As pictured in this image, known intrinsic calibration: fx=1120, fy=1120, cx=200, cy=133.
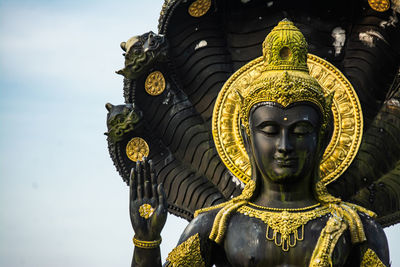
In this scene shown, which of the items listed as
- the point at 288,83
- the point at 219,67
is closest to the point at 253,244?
the point at 288,83

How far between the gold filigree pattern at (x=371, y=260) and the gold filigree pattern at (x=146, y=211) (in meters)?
2.42

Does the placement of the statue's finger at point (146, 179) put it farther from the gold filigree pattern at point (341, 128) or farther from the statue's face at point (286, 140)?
the gold filigree pattern at point (341, 128)

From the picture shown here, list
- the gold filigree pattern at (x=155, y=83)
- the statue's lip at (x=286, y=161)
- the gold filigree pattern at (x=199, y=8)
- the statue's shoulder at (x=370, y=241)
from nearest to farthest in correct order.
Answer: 1. the statue's lip at (x=286, y=161)
2. the statue's shoulder at (x=370, y=241)
3. the gold filigree pattern at (x=199, y=8)
4. the gold filigree pattern at (x=155, y=83)

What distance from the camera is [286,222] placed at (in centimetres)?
1241

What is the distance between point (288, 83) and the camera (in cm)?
1244

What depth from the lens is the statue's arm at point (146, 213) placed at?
490 inches

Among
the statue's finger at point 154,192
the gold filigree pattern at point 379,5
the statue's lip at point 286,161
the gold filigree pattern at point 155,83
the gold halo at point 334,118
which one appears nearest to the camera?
the statue's lip at point 286,161

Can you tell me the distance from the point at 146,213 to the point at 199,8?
4035mm

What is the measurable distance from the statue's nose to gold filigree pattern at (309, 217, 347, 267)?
0.94m

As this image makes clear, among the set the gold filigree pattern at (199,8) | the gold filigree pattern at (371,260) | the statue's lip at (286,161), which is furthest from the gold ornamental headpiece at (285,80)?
the gold filigree pattern at (199,8)

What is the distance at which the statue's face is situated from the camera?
12328 millimetres

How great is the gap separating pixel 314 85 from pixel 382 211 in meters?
3.25

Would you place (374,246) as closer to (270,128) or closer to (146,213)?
(270,128)

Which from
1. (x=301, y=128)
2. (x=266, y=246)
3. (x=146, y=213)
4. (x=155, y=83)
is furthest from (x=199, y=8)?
(x=266, y=246)
